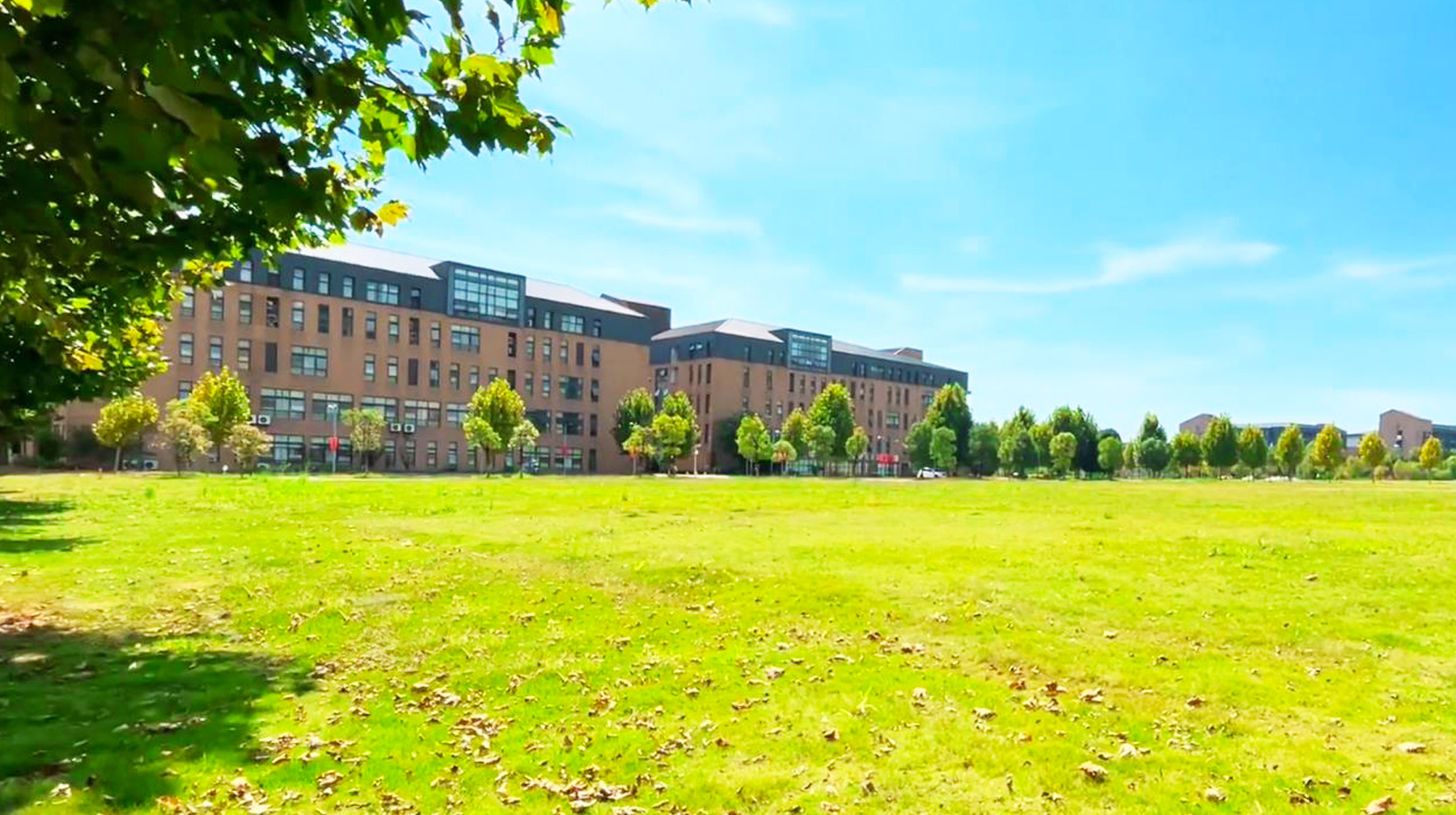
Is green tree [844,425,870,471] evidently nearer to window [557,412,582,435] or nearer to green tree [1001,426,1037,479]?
green tree [1001,426,1037,479]

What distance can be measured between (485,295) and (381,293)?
41.0ft

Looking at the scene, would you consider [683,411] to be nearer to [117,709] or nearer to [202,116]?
[117,709]

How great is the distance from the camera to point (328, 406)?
3684 inches

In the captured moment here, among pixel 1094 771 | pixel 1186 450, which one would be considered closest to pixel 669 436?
pixel 1186 450

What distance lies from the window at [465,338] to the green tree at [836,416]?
4472cm

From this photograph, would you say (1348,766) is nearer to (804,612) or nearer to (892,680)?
(892,680)

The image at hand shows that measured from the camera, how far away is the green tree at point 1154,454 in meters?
138

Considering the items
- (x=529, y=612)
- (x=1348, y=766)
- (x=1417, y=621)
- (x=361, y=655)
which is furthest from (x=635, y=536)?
(x=1348, y=766)

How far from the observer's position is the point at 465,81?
16.6 feet

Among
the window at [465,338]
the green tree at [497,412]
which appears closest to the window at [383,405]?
the window at [465,338]

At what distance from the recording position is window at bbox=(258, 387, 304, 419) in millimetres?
89375

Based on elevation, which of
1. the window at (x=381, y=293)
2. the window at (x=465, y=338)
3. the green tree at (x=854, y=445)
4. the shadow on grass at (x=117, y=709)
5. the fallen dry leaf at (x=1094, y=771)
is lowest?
the shadow on grass at (x=117, y=709)

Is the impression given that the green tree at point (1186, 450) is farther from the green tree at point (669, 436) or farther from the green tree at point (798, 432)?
the green tree at point (669, 436)

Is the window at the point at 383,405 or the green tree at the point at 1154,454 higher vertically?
the window at the point at 383,405
